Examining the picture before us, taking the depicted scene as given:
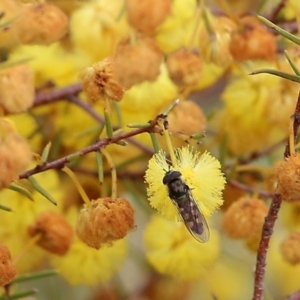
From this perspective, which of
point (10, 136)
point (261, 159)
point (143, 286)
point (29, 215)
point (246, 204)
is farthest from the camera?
point (143, 286)

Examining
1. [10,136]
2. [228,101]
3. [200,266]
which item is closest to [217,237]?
[200,266]

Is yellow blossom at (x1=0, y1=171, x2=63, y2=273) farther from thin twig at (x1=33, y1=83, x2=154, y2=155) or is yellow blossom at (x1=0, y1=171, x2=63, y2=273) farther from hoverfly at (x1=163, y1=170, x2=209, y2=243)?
hoverfly at (x1=163, y1=170, x2=209, y2=243)

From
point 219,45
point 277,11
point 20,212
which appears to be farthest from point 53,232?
point 277,11

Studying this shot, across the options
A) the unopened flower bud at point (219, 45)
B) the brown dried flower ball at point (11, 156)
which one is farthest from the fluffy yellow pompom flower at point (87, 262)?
the brown dried flower ball at point (11, 156)

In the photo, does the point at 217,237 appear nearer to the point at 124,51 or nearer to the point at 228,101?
the point at 228,101

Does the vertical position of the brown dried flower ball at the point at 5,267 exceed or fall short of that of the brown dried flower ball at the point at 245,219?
it falls short

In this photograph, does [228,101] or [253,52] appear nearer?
[253,52]

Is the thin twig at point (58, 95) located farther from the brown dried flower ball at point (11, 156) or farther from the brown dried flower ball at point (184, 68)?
the brown dried flower ball at point (11, 156)
